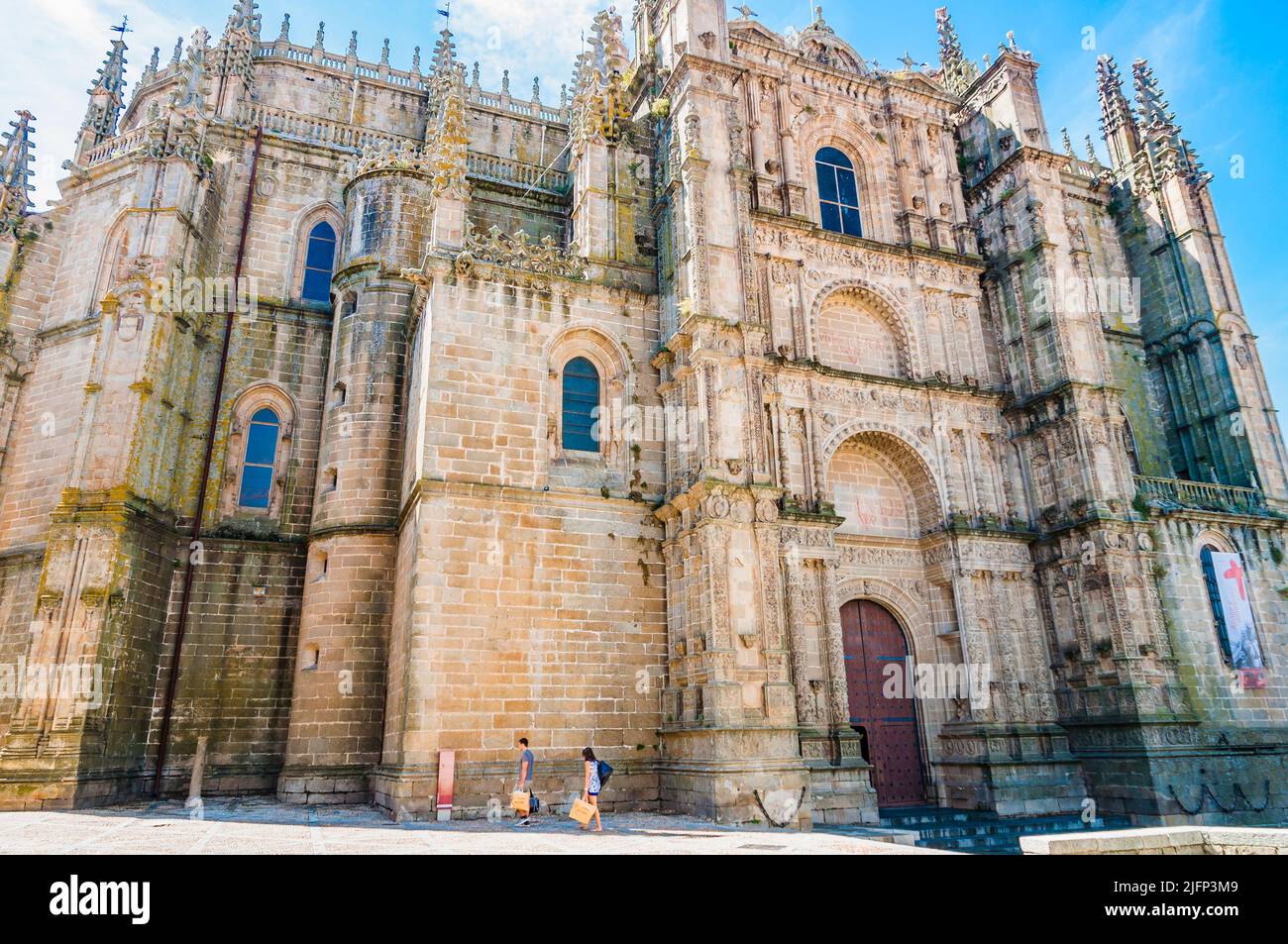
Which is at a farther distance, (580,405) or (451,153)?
(451,153)

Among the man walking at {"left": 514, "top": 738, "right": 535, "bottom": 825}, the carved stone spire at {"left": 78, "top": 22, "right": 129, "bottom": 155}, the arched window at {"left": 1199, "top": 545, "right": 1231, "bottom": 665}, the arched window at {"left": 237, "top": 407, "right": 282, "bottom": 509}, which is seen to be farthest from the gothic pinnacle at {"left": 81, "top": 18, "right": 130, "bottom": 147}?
the arched window at {"left": 1199, "top": 545, "right": 1231, "bottom": 665}

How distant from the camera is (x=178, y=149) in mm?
21641

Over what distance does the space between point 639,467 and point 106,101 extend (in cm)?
2156

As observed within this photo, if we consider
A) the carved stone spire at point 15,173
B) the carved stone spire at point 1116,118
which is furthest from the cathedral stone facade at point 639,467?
the carved stone spire at point 1116,118

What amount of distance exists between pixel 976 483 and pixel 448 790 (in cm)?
1461

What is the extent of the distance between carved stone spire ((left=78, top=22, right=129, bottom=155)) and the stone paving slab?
795 inches

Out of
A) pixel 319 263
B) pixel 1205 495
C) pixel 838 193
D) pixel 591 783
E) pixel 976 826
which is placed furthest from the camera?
pixel 319 263

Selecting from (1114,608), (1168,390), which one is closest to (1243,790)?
(1114,608)

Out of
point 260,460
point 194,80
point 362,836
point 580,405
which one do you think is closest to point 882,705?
point 580,405

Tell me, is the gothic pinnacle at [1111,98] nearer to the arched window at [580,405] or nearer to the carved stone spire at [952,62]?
the carved stone spire at [952,62]

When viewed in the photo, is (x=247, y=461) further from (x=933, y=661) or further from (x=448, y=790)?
(x=933, y=661)

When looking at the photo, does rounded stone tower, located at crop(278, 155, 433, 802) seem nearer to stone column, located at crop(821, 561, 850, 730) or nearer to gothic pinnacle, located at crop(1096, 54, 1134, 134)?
stone column, located at crop(821, 561, 850, 730)

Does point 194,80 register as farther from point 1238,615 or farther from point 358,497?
point 1238,615

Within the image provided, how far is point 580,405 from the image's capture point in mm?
18984
